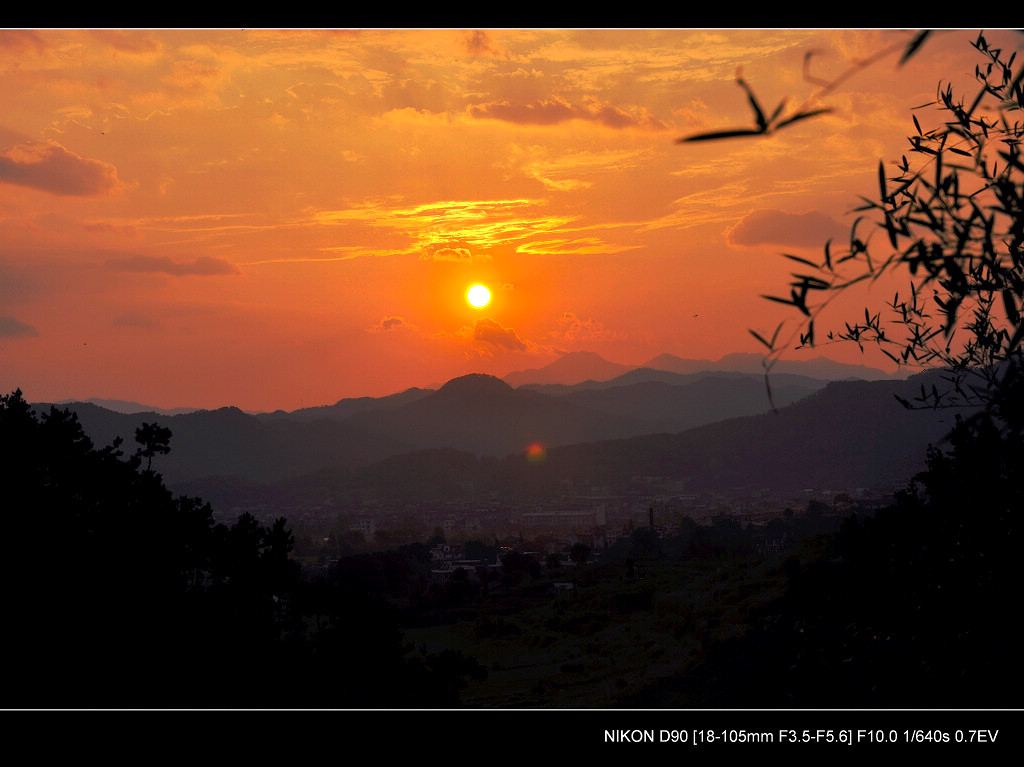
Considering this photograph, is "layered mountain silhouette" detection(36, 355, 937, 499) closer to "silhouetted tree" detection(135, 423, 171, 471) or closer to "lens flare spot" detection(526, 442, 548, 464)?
"lens flare spot" detection(526, 442, 548, 464)

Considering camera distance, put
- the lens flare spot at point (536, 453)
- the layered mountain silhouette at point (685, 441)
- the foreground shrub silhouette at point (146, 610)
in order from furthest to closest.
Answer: the lens flare spot at point (536, 453) < the layered mountain silhouette at point (685, 441) < the foreground shrub silhouette at point (146, 610)

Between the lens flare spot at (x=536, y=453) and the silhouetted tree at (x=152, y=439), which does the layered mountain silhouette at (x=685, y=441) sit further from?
the silhouetted tree at (x=152, y=439)

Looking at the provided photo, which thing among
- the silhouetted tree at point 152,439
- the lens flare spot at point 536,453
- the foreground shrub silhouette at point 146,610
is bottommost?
the foreground shrub silhouette at point 146,610

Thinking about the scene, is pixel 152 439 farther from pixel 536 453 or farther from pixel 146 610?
pixel 536 453

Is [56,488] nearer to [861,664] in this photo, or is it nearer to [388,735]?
[388,735]

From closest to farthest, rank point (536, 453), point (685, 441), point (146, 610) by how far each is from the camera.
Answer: point (146, 610), point (685, 441), point (536, 453)

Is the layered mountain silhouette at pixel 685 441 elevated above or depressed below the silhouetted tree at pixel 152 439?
above

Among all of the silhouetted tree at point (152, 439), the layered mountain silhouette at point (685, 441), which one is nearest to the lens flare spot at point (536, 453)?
the layered mountain silhouette at point (685, 441)

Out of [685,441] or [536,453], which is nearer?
[685,441]

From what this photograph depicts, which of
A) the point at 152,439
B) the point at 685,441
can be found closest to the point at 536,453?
the point at 685,441
